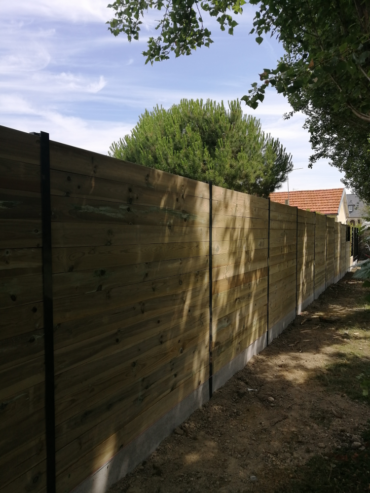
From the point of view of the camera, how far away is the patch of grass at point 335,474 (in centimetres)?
278

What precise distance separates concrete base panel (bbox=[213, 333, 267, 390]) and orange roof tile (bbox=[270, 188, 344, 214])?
98.9ft

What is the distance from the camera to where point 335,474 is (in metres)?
2.95

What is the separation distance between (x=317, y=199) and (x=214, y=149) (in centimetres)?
1496

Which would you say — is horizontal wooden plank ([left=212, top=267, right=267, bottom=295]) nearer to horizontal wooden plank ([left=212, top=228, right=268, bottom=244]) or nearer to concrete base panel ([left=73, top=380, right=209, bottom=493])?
horizontal wooden plank ([left=212, top=228, right=268, bottom=244])

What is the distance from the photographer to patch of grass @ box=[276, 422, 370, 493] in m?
2.78

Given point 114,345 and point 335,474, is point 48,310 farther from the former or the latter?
point 335,474

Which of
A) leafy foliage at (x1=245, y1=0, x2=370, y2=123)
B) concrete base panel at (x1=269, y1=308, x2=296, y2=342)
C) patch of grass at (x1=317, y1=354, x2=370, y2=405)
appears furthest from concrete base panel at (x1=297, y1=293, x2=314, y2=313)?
leafy foliage at (x1=245, y1=0, x2=370, y2=123)

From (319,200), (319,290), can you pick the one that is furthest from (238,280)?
(319,200)

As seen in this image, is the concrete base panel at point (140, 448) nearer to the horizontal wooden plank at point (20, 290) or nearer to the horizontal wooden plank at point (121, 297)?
the horizontal wooden plank at point (121, 297)

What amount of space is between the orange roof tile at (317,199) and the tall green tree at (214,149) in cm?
878

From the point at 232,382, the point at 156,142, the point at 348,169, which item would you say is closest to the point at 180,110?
the point at 156,142

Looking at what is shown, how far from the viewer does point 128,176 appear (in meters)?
2.69

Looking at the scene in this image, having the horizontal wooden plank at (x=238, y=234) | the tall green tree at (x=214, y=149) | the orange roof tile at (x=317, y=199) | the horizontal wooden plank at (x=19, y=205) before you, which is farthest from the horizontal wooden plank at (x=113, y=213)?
the orange roof tile at (x=317, y=199)

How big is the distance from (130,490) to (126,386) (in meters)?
0.73
